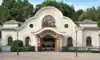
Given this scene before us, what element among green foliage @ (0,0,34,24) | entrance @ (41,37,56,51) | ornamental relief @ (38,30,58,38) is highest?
green foliage @ (0,0,34,24)

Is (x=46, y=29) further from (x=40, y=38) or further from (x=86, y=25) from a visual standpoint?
(x=86, y=25)

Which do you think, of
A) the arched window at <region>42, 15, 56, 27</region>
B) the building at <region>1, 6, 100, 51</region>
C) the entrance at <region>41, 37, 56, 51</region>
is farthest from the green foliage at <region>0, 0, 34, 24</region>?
the arched window at <region>42, 15, 56, 27</region>

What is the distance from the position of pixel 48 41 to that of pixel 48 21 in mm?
4361

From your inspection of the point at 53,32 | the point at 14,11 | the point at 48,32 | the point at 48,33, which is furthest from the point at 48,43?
the point at 14,11

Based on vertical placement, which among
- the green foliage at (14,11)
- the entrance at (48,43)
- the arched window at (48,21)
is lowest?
the entrance at (48,43)

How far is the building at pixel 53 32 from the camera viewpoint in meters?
55.9

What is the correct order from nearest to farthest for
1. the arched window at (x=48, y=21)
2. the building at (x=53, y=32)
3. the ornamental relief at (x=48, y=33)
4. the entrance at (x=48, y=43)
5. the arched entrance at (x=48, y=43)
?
the ornamental relief at (x=48, y=33)
the building at (x=53, y=32)
the arched entrance at (x=48, y=43)
the arched window at (x=48, y=21)
the entrance at (x=48, y=43)

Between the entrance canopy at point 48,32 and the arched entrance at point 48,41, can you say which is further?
the arched entrance at point 48,41

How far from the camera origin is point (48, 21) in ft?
188

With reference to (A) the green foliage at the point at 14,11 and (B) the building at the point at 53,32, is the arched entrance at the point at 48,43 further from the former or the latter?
(A) the green foliage at the point at 14,11

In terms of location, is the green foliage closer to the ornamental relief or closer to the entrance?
the entrance

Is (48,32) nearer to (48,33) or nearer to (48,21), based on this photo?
(48,33)

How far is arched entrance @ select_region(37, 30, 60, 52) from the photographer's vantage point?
55466 millimetres

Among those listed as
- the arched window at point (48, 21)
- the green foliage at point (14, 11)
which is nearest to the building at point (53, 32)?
the arched window at point (48, 21)
